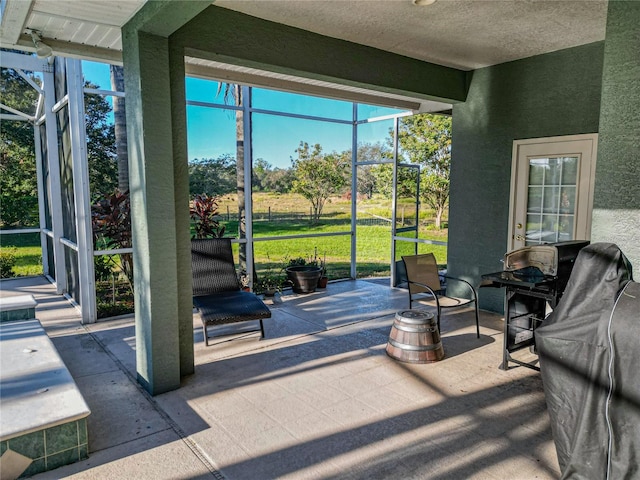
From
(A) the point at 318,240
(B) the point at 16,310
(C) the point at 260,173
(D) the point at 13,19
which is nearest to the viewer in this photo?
(D) the point at 13,19

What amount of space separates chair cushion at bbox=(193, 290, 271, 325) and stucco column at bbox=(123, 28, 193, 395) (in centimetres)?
71

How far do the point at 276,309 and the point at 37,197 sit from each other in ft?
17.4

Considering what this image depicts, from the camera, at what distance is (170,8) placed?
109 inches

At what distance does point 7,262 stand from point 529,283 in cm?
855

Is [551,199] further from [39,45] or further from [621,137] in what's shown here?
[39,45]

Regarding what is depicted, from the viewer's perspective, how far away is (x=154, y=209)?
3287 mm

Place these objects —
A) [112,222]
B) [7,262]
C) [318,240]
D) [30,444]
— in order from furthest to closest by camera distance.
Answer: [318,240], [7,262], [112,222], [30,444]

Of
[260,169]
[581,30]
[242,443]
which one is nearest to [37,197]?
[260,169]

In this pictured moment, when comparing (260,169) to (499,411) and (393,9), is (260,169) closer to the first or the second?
(393,9)

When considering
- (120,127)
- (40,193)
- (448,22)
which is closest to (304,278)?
(120,127)

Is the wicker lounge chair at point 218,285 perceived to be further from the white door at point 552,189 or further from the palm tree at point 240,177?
the white door at point 552,189

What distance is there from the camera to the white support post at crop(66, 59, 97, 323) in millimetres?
4992

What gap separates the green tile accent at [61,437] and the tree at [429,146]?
971cm

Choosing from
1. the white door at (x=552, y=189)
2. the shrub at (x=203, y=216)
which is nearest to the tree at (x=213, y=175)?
the shrub at (x=203, y=216)
